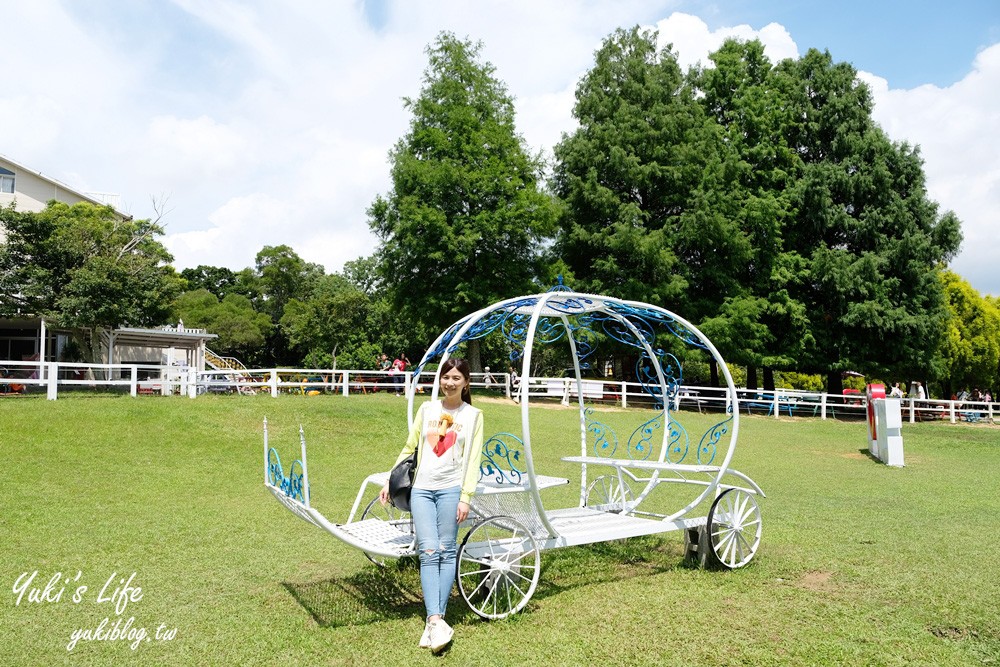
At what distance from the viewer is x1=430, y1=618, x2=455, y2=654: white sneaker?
4.48m

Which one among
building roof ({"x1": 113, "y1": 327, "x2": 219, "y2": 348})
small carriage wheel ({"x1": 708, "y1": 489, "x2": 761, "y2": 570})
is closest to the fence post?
building roof ({"x1": 113, "y1": 327, "x2": 219, "y2": 348})

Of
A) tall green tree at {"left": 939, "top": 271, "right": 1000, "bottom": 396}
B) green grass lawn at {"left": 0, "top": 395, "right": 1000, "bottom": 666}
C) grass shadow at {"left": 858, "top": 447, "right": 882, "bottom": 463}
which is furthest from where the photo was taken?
tall green tree at {"left": 939, "top": 271, "right": 1000, "bottom": 396}

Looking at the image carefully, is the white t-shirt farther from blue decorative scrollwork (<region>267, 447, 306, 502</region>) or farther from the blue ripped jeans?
blue decorative scrollwork (<region>267, 447, 306, 502</region>)

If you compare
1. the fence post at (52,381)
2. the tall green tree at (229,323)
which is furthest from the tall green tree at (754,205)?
the tall green tree at (229,323)

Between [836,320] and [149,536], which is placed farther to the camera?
[836,320]

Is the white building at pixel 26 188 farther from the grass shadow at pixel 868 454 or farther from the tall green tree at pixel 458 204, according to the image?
the grass shadow at pixel 868 454

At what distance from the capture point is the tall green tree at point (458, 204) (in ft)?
87.2

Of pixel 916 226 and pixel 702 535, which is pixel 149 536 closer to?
pixel 702 535

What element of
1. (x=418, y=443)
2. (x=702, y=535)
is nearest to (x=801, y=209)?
(x=702, y=535)

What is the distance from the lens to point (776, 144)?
1162 inches

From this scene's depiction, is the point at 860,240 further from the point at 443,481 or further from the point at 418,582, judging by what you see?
the point at 443,481

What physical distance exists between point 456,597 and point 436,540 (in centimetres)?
106

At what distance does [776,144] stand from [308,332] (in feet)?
88.5

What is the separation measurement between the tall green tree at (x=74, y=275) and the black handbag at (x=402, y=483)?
20.7 meters
